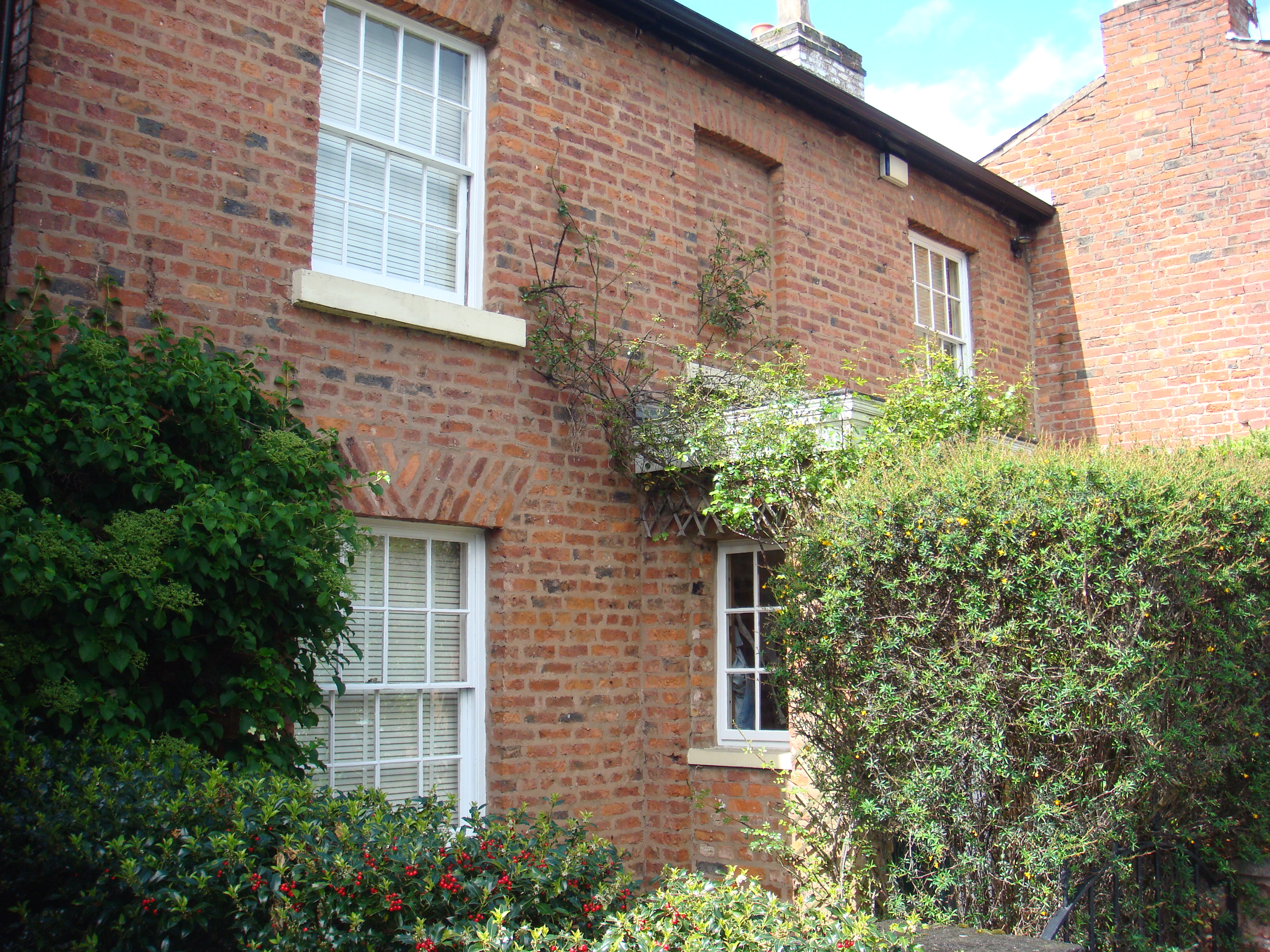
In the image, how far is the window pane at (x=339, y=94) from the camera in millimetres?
6305

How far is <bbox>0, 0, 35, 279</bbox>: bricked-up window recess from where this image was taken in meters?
4.97

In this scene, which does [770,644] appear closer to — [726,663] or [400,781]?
[726,663]

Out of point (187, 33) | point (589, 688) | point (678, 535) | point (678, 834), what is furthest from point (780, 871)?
point (187, 33)

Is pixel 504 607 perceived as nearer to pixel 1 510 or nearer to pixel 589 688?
pixel 589 688

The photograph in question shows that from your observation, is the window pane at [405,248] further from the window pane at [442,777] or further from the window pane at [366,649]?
the window pane at [442,777]

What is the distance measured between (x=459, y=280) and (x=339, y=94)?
4.15 feet

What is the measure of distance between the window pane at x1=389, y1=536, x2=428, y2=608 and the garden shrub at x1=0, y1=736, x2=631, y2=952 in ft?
8.34

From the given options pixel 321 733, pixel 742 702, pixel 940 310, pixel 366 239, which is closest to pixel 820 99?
pixel 940 310

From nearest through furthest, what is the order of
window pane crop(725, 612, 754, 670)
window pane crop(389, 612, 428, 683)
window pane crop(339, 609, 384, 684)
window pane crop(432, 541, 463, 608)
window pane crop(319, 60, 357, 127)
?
window pane crop(339, 609, 384, 684), window pane crop(389, 612, 428, 683), window pane crop(319, 60, 357, 127), window pane crop(432, 541, 463, 608), window pane crop(725, 612, 754, 670)

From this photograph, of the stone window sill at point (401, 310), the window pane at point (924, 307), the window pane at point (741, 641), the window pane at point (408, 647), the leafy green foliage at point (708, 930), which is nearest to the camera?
the leafy green foliage at point (708, 930)

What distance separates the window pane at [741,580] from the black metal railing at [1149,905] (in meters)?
2.84

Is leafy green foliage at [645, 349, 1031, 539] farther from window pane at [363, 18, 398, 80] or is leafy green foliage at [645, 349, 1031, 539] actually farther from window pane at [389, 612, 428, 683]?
window pane at [363, 18, 398, 80]

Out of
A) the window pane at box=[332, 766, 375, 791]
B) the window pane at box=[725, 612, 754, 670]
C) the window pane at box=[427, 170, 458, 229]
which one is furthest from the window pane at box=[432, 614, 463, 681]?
the window pane at box=[427, 170, 458, 229]

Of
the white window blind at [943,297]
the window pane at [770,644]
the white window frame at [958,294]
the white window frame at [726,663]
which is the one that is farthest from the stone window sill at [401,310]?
the white window blind at [943,297]
